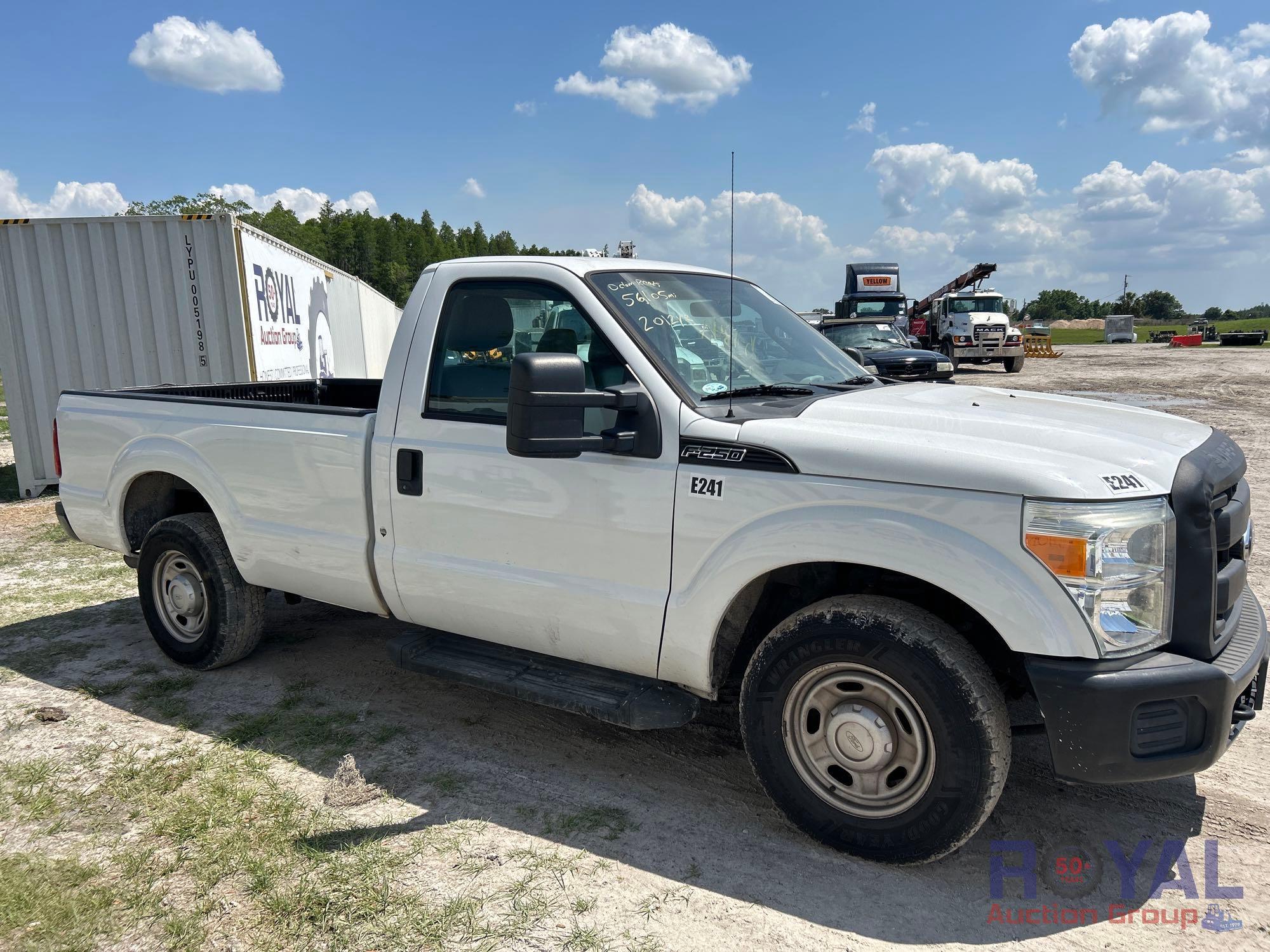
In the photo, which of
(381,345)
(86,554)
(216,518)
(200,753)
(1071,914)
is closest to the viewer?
(1071,914)

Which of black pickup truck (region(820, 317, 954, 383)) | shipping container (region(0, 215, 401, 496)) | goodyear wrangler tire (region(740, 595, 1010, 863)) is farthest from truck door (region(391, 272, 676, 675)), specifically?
shipping container (region(0, 215, 401, 496))

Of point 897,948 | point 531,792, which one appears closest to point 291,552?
point 531,792

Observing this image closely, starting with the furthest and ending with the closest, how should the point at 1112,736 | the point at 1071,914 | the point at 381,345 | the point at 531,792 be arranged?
the point at 381,345
the point at 531,792
the point at 1071,914
the point at 1112,736

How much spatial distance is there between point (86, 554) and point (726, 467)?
6950mm

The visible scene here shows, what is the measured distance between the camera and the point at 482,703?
14.9 feet

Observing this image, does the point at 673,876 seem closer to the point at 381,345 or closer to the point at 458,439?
the point at 458,439

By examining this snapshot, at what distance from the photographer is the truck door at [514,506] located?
340cm

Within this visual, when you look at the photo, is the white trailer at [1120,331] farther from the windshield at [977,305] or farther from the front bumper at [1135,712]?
the front bumper at [1135,712]

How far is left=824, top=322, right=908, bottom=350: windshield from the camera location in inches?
677

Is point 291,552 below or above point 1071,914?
above

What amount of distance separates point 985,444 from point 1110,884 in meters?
1.51

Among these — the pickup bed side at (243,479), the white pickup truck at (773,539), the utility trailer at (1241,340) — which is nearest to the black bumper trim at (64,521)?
the pickup bed side at (243,479)

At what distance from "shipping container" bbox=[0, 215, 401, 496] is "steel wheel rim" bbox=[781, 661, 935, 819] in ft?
32.2

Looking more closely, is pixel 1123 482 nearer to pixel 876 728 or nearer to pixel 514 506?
pixel 876 728
